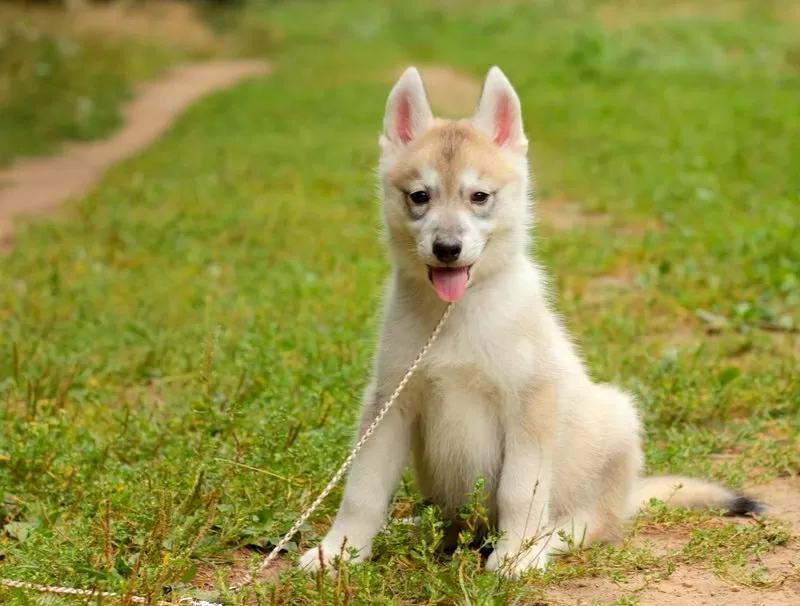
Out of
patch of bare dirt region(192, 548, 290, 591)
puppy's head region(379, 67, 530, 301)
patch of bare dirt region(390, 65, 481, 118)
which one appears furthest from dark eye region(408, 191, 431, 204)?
patch of bare dirt region(390, 65, 481, 118)

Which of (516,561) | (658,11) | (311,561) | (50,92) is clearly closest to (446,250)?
(516,561)

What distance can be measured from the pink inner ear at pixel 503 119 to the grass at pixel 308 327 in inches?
54.5

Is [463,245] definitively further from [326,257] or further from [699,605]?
[326,257]

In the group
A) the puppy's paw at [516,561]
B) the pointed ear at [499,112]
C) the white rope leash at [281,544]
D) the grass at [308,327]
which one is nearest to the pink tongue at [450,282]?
the white rope leash at [281,544]

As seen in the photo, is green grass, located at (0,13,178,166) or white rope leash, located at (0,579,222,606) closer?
white rope leash, located at (0,579,222,606)

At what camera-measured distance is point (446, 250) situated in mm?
4016

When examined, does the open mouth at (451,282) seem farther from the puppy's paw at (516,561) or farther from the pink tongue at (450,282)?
the puppy's paw at (516,561)

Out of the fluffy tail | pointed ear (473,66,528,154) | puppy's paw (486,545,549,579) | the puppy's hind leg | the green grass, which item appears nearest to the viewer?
puppy's paw (486,545,549,579)

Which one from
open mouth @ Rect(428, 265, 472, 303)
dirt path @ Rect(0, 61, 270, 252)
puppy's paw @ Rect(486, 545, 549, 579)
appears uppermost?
open mouth @ Rect(428, 265, 472, 303)

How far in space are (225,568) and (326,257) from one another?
534 centimetres

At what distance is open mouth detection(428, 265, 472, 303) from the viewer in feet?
13.5

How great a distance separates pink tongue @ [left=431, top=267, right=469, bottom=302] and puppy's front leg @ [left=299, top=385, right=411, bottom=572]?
43 centimetres

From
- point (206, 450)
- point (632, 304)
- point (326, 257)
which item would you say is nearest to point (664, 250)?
point (632, 304)

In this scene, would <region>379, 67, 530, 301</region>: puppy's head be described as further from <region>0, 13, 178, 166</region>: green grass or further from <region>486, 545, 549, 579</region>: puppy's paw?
<region>0, 13, 178, 166</region>: green grass
